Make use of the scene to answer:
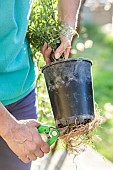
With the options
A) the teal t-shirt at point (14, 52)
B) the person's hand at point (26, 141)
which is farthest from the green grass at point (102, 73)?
the person's hand at point (26, 141)

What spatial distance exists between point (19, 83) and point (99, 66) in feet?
15.7

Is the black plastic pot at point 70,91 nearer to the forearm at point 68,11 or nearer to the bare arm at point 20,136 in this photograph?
the bare arm at point 20,136

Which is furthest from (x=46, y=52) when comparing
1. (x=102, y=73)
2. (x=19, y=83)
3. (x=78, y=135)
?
(x=102, y=73)

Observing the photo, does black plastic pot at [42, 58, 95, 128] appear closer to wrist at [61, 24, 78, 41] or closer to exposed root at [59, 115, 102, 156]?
exposed root at [59, 115, 102, 156]

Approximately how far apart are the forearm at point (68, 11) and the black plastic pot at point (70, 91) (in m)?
0.40

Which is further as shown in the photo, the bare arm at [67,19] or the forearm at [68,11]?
the forearm at [68,11]

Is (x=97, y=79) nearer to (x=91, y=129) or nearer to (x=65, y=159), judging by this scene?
(x=65, y=159)

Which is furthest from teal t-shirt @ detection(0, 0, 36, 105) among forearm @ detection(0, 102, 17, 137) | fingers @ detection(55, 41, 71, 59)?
forearm @ detection(0, 102, 17, 137)

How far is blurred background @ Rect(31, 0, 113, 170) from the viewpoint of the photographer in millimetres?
3348

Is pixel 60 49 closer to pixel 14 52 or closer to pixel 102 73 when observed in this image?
pixel 14 52

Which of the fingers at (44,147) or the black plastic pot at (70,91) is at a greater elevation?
the black plastic pot at (70,91)

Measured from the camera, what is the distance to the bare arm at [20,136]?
197 cm

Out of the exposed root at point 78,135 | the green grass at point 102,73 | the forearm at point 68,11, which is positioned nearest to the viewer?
the exposed root at point 78,135

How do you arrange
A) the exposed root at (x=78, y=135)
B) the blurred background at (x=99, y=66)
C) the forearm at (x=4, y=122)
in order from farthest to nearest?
the blurred background at (x=99, y=66), the exposed root at (x=78, y=135), the forearm at (x=4, y=122)
